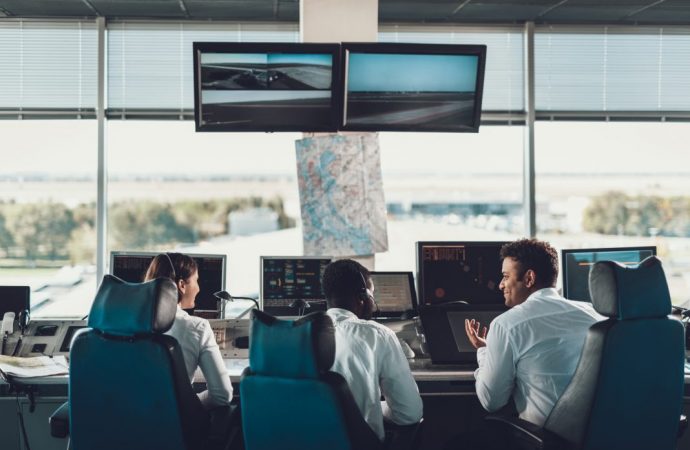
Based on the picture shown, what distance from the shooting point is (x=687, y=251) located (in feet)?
15.9

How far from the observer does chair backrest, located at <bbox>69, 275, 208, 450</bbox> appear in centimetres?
213

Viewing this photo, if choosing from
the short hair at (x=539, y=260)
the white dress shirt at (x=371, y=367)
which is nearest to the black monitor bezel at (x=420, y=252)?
the short hair at (x=539, y=260)

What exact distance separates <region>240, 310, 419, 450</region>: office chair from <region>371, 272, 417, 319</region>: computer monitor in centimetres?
123

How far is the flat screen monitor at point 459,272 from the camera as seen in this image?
10.7 ft

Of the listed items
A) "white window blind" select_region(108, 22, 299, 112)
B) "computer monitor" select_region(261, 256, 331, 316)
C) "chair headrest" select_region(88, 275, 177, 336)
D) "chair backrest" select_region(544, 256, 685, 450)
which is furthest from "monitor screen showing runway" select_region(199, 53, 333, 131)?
"chair backrest" select_region(544, 256, 685, 450)

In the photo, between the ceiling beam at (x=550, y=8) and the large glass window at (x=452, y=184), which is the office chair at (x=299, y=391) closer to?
the large glass window at (x=452, y=184)

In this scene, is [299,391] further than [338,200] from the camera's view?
No

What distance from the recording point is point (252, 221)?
4.68 m

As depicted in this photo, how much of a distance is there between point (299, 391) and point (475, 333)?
3.62ft

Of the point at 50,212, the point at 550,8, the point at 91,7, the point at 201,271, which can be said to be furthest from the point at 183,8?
the point at 550,8

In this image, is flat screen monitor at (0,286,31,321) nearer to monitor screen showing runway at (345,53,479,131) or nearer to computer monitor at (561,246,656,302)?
monitor screen showing runway at (345,53,479,131)

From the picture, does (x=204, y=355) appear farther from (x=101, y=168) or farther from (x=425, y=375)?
(x=101, y=168)

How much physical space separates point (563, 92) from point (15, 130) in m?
3.63

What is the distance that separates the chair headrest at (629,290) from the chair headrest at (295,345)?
884 mm
